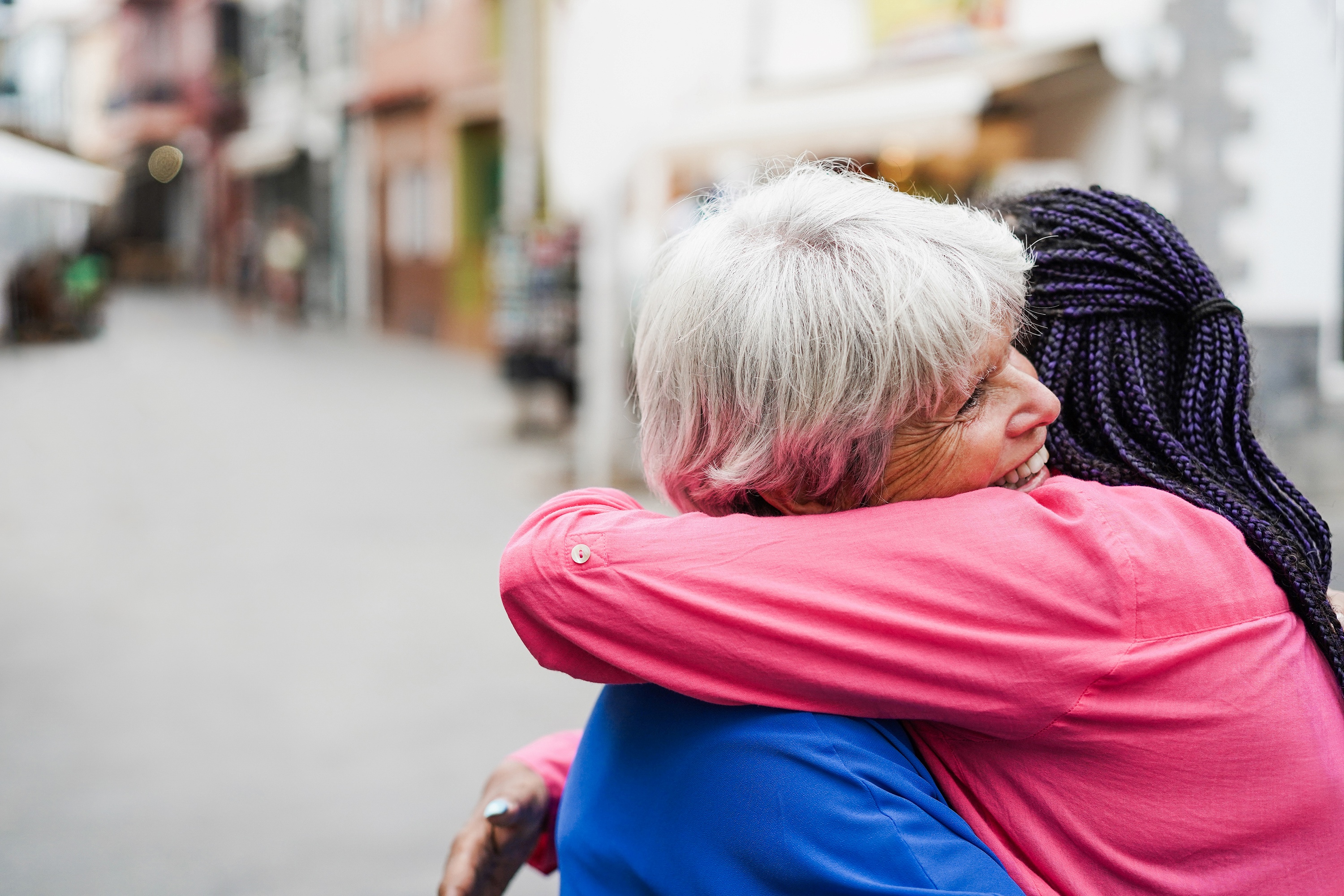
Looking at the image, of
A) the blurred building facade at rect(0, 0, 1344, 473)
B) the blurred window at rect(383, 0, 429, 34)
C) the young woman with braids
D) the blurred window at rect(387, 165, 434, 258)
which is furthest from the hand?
the blurred window at rect(383, 0, 429, 34)

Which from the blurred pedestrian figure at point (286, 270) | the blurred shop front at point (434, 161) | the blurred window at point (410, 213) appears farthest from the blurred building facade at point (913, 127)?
the blurred pedestrian figure at point (286, 270)

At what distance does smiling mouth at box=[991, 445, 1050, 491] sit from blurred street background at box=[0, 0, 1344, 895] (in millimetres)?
388

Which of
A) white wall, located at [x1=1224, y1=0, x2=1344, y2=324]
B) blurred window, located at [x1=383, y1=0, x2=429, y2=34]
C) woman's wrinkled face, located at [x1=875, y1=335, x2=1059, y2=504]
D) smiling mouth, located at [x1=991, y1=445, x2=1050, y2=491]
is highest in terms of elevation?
blurred window, located at [x1=383, y1=0, x2=429, y2=34]

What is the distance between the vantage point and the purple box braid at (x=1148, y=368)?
1.22 meters

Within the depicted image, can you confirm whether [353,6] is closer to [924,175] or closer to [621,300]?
[924,175]

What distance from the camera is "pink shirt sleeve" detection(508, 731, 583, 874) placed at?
5.32 ft

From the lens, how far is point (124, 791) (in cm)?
354

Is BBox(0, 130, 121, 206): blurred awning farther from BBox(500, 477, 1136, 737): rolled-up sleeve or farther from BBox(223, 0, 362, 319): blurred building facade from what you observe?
BBox(500, 477, 1136, 737): rolled-up sleeve

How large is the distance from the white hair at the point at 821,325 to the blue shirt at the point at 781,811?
9.2 inches

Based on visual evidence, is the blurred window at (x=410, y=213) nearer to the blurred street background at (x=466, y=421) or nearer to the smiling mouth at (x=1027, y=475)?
the blurred street background at (x=466, y=421)

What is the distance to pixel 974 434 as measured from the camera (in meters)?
1.18

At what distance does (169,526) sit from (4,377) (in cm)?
888

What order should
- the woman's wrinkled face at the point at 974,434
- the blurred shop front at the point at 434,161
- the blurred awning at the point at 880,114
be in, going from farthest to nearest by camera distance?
the blurred shop front at the point at 434,161
the blurred awning at the point at 880,114
the woman's wrinkled face at the point at 974,434

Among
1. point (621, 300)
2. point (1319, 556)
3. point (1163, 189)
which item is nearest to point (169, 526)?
point (621, 300)
